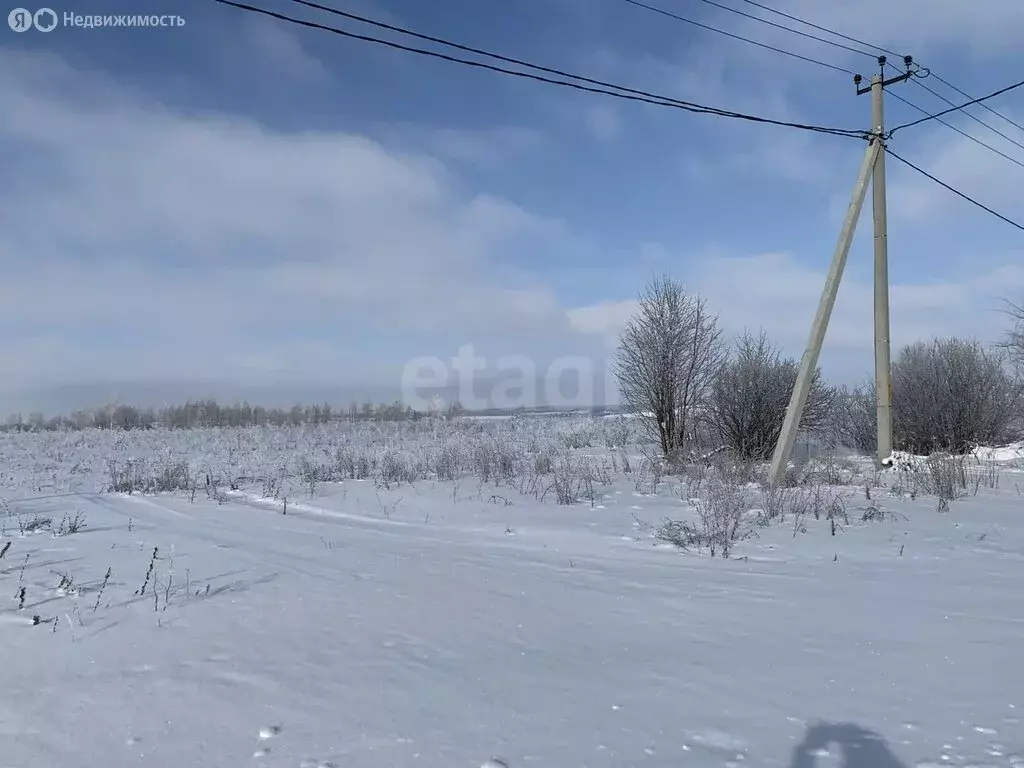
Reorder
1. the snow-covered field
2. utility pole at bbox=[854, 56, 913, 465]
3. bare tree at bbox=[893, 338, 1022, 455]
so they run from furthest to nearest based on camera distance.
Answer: bare tree at bbox=[893, 338, 1022, 455], utility pole at bbox=[854, 56, 913, 465], the snow-covered field

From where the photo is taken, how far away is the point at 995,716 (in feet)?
8.52

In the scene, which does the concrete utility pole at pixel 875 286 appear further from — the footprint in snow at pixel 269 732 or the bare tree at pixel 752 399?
the footprint in snow at pixel 269 732

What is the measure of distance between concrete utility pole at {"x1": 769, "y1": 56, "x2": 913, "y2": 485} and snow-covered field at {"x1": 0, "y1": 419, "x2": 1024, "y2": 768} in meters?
2.29

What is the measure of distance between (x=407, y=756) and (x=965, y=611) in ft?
12.2

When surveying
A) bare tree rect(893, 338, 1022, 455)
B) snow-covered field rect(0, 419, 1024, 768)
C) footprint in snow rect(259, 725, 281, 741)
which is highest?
bare tree rect(893, 338, 1022, 455)

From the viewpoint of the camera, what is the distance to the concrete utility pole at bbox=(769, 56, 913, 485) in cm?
976

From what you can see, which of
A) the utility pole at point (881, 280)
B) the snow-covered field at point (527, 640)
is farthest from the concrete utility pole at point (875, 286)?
the snow-covered field at point (527, 640)

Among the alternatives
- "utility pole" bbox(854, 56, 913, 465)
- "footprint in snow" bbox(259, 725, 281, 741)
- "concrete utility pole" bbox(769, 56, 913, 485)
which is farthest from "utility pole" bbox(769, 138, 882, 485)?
"footprint in snow" bbox(259, 725, 281, 741)

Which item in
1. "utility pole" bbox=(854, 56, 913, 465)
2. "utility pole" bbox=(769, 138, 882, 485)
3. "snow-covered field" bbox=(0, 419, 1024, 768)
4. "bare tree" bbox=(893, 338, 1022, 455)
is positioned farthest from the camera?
"bare tree" bbox=(893, 338, 1022, 455)

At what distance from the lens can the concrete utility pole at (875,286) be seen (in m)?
9.76

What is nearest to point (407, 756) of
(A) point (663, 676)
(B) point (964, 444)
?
(A) point (663, 676)

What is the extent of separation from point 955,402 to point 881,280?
27.1 ft

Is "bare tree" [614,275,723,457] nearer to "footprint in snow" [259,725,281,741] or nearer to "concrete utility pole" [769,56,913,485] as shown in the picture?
"concrete utility pole" [769,56,913,485]

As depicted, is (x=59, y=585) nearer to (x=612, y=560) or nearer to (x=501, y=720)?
(x=501, y=720)
